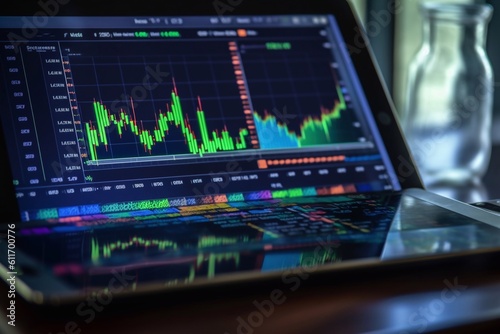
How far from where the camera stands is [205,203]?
0.77 meters

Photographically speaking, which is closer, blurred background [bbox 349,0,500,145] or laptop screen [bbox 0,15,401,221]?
laptop screen [bbox 0,15,401,221]

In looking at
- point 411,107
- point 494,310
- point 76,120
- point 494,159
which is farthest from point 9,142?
point 494,159

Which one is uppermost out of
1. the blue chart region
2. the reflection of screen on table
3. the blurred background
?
the blurred background

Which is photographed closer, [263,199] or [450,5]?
[263,199]

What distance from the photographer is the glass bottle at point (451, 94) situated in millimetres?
1118

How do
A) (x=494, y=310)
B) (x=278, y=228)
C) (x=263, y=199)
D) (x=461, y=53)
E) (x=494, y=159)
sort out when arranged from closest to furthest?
(x=494, y=310) → (x=278, y=228) → (x=263, y=199) → (x=461, y=53) → (x=494, y=159)

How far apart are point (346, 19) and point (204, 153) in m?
0.26

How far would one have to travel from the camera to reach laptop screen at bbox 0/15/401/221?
738 millimetres

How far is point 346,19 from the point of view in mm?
915

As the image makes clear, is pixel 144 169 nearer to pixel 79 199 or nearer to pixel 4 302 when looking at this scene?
pixel 79 199

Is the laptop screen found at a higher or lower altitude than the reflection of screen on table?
higher

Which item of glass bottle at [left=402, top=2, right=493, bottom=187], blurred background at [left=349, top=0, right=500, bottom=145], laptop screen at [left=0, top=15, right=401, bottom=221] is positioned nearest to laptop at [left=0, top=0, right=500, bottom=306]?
laptop screen at [left=0, top=15, right=401, bottom=221]

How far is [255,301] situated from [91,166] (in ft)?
0.88

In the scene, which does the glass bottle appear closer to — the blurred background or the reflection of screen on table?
the blurred background
